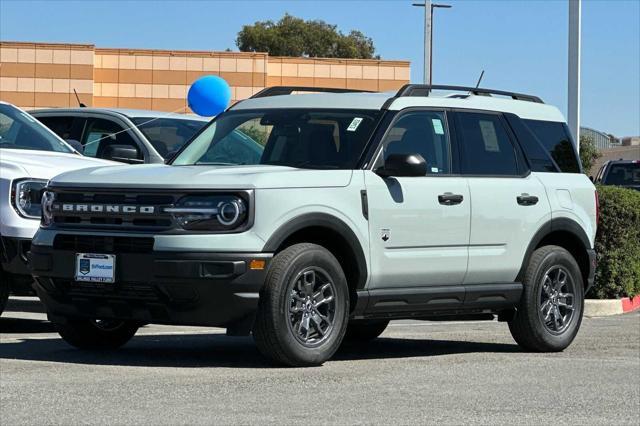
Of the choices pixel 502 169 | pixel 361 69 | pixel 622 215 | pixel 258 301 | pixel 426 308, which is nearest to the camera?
pixel 258 301

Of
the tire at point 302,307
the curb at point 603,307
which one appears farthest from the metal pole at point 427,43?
the tire at point 302,307

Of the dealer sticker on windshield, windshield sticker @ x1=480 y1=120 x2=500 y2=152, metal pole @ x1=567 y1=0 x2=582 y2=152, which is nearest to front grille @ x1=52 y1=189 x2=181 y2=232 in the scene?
the dealer sticker on windshield

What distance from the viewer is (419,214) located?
10.1 meters

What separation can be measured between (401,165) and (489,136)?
1493 millimetres

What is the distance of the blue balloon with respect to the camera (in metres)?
23.6

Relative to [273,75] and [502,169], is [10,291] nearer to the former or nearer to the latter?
[502,169]

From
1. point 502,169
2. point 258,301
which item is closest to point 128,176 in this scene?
point 258,301

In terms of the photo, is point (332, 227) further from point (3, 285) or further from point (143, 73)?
point (143, 73)

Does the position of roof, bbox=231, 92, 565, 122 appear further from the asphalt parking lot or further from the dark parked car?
the dark parked car

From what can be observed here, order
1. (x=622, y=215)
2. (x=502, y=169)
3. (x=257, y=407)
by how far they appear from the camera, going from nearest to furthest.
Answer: (x=257, y=407) → (x=502, y=169) → (x=622, y=215)

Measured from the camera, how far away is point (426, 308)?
10.4 meters

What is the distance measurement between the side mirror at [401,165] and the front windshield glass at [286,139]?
214mm

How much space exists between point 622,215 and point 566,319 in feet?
18.1

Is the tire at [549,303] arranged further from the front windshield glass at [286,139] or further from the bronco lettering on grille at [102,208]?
the bronco lettering on grille at [102,208]
